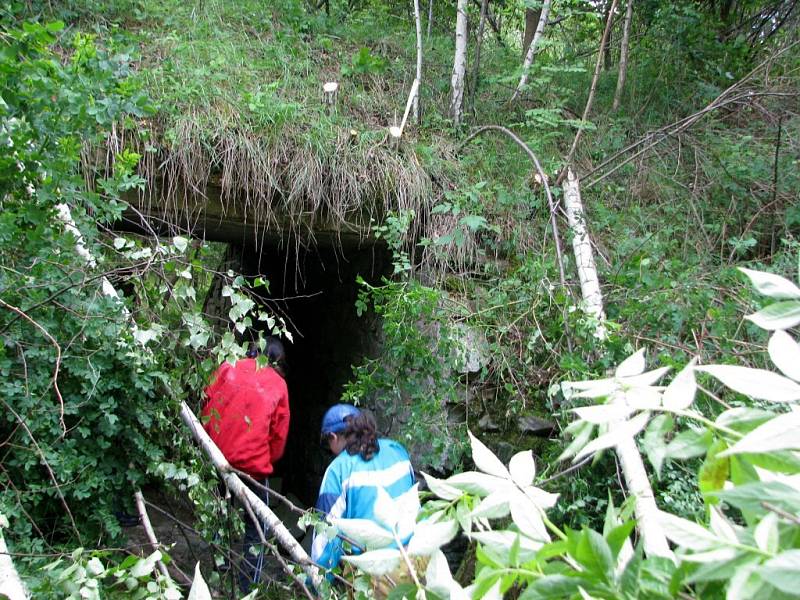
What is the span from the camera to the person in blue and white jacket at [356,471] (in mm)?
3102

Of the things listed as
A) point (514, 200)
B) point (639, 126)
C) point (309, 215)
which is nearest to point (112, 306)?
point (309, 215)

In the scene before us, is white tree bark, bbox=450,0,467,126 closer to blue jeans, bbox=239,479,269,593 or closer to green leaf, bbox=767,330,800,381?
blue jeans, bbox=239,479,269,593

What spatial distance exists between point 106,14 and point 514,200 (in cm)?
360

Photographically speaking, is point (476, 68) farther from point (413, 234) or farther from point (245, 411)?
point (245, 411)

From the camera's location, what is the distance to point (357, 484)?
3139 millimetres

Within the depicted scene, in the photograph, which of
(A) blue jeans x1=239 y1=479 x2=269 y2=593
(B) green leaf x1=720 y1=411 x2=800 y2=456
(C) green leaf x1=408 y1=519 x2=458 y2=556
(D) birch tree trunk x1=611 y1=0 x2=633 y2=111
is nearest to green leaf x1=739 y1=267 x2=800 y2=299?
(B) green leaf x1=720 y1=411 x2=800 y2=456

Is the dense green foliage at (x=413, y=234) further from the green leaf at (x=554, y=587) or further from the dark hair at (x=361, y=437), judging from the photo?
the dark hair at (x=361, y=437)

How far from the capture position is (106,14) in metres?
5.28

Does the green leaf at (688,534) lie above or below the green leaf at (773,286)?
below

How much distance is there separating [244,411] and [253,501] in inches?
54.9

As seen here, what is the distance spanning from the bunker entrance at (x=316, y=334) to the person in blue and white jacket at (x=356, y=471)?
1765mm

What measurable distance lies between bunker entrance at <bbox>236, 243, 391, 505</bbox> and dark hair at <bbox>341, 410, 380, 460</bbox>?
181 cm

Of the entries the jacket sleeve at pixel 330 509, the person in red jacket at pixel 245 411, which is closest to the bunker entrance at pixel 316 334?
the person in red jacket at pixel 245 411

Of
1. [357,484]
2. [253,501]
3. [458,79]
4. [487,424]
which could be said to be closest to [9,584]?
[253,501]
